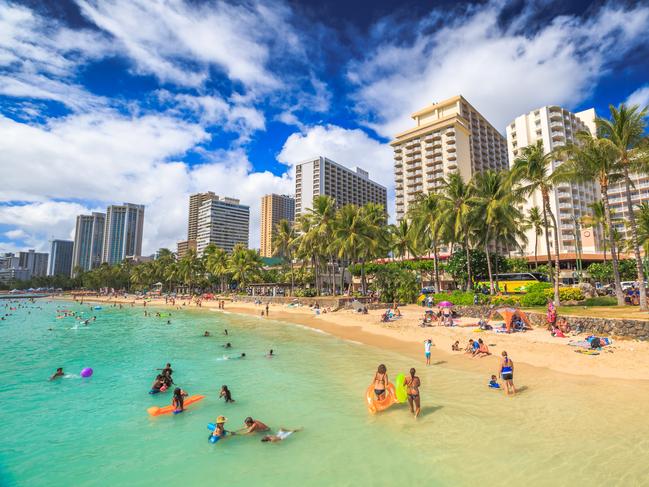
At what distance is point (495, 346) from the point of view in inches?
754

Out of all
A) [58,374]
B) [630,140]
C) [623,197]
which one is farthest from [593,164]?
[623,197]

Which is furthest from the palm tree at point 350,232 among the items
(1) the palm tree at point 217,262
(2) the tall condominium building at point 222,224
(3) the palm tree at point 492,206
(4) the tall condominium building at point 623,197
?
(2) the tall condominium building at point 222,224

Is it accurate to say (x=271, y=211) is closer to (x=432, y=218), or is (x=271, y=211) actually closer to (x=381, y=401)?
(x=432, y=218)

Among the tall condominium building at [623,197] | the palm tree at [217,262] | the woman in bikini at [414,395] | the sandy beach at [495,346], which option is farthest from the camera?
the tall condominium building at [623,197]

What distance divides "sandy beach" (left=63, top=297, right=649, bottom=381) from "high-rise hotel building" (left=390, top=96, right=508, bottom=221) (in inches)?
2407

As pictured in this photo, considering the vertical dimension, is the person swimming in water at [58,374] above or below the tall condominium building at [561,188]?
below

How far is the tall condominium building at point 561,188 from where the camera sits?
3044 inches

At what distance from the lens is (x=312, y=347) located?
74.0ft

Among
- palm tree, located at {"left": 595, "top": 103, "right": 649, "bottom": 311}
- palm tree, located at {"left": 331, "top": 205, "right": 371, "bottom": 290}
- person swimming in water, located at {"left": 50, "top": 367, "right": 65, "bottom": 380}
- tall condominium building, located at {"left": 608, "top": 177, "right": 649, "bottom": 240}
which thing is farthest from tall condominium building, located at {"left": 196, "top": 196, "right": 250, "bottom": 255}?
palm tree, located at {"left": 595, "top": 103, "right": 649, "bottom": 311}

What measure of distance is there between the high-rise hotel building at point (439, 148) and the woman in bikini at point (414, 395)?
7709 cm

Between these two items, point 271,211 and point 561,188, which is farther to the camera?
point 271,211

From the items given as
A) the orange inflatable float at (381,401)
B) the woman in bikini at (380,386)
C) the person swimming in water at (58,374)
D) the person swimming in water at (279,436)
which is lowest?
the person swimming in water at (58,374)

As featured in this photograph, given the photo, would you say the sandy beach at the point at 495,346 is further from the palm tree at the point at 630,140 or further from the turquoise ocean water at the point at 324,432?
the palm tree at the point at 630,140

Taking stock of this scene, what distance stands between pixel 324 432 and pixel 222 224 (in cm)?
17120
